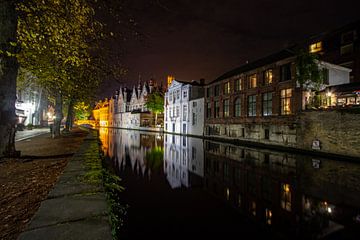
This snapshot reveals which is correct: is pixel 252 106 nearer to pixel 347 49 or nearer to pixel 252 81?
pixel 252 81

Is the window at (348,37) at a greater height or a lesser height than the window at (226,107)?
greater

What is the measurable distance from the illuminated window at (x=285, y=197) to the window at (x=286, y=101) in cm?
1704

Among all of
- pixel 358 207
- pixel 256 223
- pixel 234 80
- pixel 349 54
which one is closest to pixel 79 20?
pixel 256 223

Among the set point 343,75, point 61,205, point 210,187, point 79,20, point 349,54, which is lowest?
point 210,187

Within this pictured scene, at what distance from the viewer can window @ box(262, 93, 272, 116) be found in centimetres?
2512

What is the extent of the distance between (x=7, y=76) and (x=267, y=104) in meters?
25.4

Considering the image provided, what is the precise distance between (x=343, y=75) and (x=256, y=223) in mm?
29899

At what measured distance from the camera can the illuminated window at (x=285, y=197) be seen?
594 cm

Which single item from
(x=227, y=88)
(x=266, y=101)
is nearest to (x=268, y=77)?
(x=266, y=101)

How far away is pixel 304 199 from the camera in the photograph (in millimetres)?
6496

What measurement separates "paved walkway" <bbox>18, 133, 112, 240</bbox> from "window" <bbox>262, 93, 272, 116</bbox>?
24.8m

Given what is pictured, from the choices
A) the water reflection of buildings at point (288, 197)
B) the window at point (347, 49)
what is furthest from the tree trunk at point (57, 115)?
the window at point (347, 49)

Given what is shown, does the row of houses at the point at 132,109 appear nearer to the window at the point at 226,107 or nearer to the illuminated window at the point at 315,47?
the window at the point at 226,107

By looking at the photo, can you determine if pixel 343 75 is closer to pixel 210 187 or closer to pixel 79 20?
pixel 210 187
